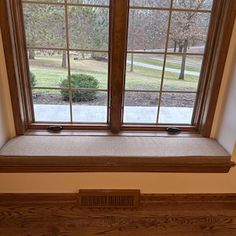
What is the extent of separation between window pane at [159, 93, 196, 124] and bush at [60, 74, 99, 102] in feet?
1.62

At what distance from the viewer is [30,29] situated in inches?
55.6

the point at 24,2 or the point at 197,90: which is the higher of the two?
the point at 24,2

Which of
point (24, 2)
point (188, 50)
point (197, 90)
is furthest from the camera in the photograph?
point (197, 90)

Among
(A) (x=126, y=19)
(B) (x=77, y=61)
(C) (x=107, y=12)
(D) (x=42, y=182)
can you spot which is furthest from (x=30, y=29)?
(D) (x=42, y=182)

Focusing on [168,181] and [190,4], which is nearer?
[190,4]

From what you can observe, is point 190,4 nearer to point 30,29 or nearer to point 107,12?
point 107,12

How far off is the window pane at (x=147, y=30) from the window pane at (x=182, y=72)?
0.42 ft

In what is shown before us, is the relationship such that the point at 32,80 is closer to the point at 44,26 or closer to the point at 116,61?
the point at 44,26

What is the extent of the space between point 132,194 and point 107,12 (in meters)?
1.18

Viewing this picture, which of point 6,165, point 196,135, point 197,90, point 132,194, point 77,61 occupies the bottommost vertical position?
point 132,194

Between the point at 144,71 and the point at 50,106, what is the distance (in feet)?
2.28

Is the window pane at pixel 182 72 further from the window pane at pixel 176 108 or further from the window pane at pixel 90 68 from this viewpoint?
the window pane at pixel 90 68

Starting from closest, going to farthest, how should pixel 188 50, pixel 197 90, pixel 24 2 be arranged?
1. pixel 24 2
2. pixel 188 50
3. pixel 197 90

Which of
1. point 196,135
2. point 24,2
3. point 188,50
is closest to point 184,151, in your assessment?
point 196,135
